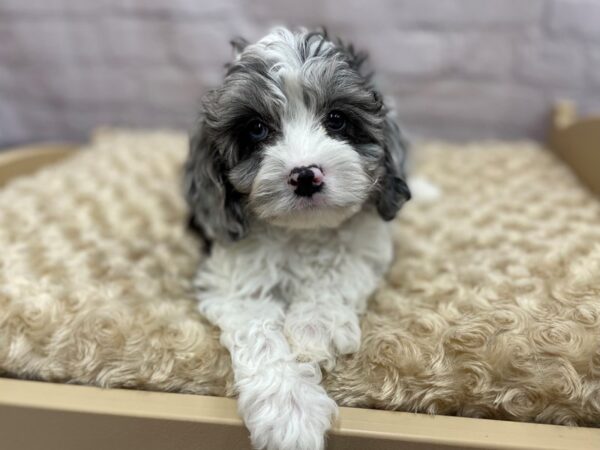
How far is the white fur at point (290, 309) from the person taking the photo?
122 cm

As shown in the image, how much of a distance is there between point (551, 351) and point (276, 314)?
2.49 feet

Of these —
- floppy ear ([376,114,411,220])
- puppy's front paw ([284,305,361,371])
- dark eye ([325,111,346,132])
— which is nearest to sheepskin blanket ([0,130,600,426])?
puppy's front paw ([284,305,361,371])

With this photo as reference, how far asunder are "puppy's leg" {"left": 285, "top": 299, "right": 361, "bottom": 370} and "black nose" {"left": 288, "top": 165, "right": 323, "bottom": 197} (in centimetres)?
37

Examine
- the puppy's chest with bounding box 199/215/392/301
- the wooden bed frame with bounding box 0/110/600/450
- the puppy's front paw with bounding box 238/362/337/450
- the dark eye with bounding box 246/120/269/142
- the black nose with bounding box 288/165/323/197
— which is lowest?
the wooden bed frame with bounding box 0/110/600/450

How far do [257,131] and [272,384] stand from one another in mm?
731

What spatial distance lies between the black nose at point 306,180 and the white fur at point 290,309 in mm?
341

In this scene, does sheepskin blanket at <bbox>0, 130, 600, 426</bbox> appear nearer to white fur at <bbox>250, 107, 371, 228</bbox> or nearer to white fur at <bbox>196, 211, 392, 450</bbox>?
white fur at <bbox>196, 211, 392, 450</bbox>

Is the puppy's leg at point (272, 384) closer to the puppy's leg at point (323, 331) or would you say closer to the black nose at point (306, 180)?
the puppy's leg at point (323, 331)

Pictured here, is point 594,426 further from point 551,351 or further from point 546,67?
point 546,67

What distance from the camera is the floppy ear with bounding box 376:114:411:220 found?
1.64 metres

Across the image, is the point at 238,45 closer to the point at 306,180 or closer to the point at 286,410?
the point at 306,180

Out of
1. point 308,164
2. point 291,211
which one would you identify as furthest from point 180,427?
point 308,164

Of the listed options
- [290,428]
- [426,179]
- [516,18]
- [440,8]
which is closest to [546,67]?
[516,18]

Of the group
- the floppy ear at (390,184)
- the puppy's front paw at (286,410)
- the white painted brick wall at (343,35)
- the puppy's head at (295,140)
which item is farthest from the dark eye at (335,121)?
the white painted brick wall at (343,35)
